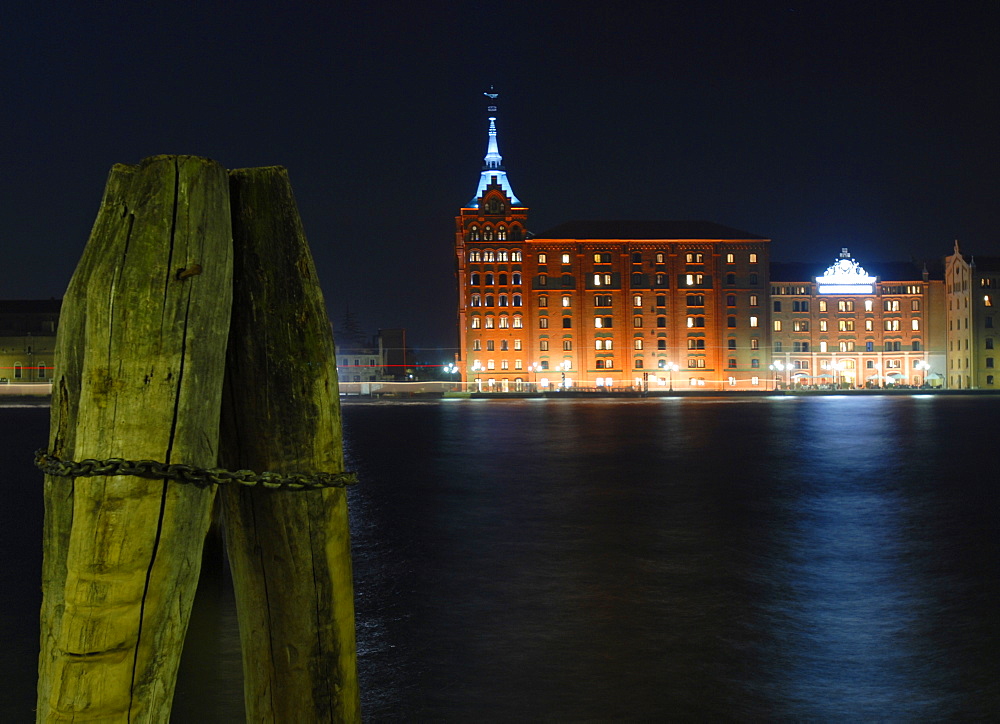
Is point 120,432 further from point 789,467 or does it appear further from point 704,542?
point 789,467

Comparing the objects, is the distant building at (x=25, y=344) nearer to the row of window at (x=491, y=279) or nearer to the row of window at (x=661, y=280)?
the row of window at (x=491, y=279)

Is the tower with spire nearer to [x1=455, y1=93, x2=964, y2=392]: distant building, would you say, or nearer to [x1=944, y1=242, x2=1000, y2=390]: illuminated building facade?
[x1=455, y1=93, x2=964, y2=392]: distant building

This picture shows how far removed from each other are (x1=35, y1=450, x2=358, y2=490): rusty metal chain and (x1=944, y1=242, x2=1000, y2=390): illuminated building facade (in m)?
106

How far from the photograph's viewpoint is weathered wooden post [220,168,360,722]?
2.75 meters

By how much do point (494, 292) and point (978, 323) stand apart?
172 feet

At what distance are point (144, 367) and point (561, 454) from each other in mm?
22661

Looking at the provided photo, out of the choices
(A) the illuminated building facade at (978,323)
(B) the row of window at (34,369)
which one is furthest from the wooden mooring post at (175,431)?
(B) the row of window at (34,369)

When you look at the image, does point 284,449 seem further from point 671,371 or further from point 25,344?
point 25,344

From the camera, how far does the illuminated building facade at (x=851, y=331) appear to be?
99938 millimetres

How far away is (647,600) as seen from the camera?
26.2 ft

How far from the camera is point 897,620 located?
24.4 feet

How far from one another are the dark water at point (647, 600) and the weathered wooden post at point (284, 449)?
101 inches

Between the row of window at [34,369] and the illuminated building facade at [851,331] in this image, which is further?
the row of window at [34,369]

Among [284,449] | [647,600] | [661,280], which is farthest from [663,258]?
[284,449]
